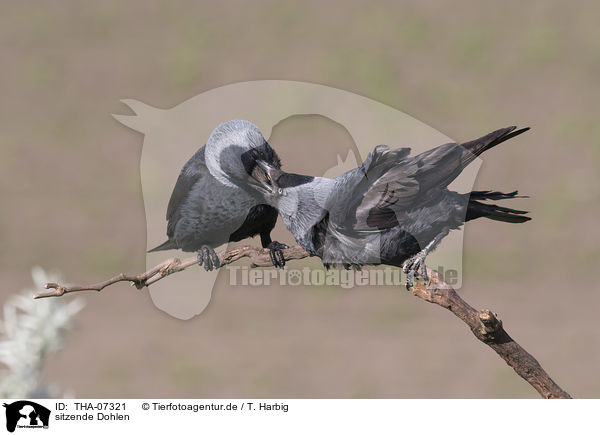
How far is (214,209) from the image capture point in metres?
3.47

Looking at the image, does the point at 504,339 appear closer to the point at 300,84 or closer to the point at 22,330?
the point at 300,84

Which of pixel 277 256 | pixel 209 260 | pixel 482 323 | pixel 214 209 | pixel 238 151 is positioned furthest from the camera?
pixel 214 209

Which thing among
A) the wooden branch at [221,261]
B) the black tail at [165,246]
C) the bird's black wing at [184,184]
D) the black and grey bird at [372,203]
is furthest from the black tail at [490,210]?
the black tail at [165,246]

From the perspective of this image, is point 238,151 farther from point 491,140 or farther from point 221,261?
point 491,140

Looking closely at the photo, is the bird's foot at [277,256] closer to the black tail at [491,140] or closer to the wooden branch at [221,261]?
the wooden branch at [221,261]

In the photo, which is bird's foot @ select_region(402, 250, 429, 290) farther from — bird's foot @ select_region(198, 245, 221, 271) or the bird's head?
bird's foot @ select_region(198, 245, 221, 271)

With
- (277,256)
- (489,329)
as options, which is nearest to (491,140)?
(489,329)

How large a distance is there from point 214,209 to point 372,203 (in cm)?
104

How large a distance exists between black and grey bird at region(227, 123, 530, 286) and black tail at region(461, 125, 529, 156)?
0.03 m

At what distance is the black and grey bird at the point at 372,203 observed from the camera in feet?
8.82

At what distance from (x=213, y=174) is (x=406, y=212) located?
1.10 m

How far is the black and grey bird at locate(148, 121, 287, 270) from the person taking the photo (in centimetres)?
311

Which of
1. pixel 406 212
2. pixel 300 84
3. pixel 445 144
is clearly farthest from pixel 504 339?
pixel 300 84

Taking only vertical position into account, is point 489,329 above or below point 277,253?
below
